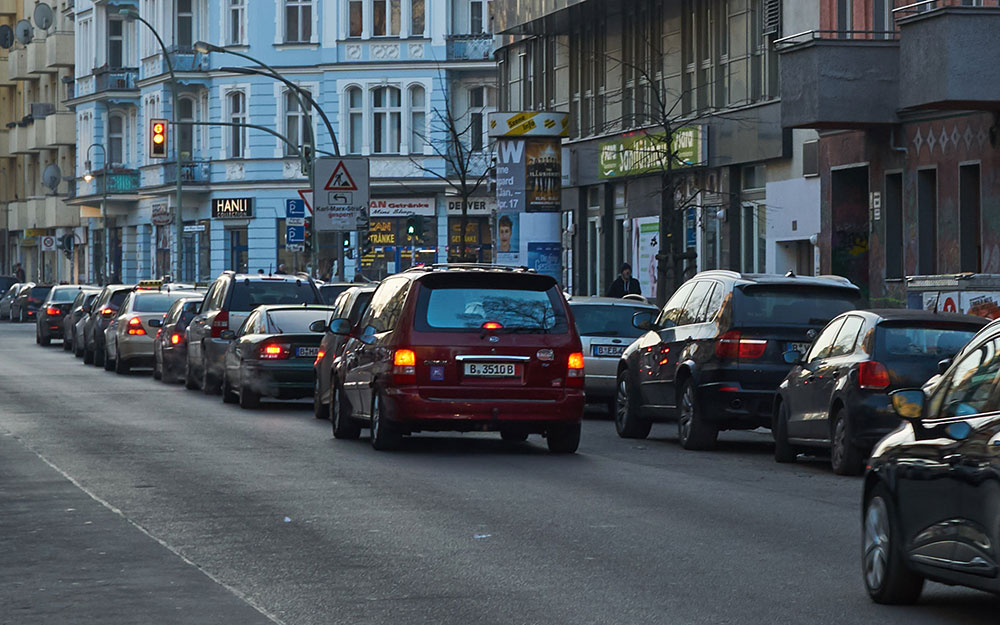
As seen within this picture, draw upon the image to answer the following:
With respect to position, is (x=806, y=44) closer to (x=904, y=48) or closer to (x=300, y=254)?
(x=904, y=48)

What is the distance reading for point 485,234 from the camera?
74438 mm

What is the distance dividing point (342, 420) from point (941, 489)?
499 inches

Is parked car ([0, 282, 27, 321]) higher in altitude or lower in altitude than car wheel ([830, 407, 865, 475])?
higher

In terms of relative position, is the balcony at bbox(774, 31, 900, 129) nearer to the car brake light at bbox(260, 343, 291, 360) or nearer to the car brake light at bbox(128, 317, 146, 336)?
the car brake light at bbox(260, 343, 291, 360)

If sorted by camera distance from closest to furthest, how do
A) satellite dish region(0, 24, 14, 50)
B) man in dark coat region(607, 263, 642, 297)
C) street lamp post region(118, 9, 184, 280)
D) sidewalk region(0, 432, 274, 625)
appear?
sidewalk region(0, 432, 274, 625) < man in dark coat region(607, 263, 642, 297) < street lamp post region(118, 9, 184, 280) < satellite dish region(0, 24, 14, 50)

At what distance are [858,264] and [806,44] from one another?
4495 mm

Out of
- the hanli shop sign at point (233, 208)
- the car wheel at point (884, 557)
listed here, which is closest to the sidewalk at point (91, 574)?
the car wheel at point (884, 557)

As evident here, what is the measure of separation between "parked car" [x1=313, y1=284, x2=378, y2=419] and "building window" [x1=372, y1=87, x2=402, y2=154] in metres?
49.7

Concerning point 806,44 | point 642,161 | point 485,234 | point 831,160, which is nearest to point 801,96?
point 806,44

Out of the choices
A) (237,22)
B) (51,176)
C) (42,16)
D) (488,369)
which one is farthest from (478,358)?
(42,16)

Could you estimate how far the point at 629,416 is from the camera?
73.2ft

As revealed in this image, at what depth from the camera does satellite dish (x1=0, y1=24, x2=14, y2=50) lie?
112875 millimetres

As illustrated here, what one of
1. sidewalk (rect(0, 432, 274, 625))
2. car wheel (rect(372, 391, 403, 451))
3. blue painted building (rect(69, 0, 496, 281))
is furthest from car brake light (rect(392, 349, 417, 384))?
blue painted building (rect(69, 0, 496, 281))

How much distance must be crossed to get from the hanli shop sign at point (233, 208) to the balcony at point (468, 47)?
8775 mm
